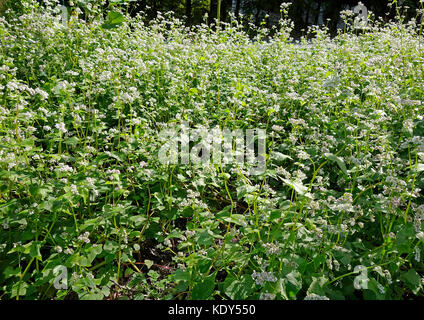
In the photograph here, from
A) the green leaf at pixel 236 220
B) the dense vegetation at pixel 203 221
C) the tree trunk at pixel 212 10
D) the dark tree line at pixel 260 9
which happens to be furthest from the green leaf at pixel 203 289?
the tree trunk at pixel 212 10

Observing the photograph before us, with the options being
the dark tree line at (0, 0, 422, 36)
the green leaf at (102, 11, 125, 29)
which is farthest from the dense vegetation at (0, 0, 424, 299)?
the dark tree line at (0, 0, 422, 36)

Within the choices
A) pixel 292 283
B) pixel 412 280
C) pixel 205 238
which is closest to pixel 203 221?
pixel 205 238

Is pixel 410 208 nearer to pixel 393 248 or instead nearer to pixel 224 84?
pixel 393 248

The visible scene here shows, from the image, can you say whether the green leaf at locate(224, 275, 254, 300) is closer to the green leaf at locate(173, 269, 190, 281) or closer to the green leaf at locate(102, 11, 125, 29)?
the green leaf at locate(173, 269, 190, 281)

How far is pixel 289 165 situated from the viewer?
9.30 feet

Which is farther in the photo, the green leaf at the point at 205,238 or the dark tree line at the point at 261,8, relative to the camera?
the dark tree line at the point at 261,8

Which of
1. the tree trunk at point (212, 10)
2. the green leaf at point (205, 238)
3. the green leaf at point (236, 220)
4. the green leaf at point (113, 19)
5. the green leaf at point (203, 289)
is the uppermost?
the tree trunk at point (212, 10)

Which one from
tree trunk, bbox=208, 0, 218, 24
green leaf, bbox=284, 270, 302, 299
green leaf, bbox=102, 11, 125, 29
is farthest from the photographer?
tree trunk, bbox=208, 0, 218, 24

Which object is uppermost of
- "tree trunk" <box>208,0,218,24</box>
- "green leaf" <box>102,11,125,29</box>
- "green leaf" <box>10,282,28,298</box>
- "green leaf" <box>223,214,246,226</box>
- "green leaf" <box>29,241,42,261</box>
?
"tree trunk" <box>208,0,218,24</box>

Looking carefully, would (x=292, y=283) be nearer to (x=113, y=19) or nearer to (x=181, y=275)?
(x=181, y=275)

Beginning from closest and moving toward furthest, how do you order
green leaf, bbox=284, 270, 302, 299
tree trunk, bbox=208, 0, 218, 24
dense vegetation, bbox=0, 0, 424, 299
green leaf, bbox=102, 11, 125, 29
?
green leaf, bbox=284, 270, 302, 299 < dense vegetation, bbox=0, 0, 424, 299 < green leaf, bbox=102, 11, 125, 29 < tree trunk, bbox=208, 0, 218, 24

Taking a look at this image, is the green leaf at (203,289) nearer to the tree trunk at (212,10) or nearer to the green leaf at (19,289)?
the green leaf at (19,289)

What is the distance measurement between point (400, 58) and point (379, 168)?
2.07 m
